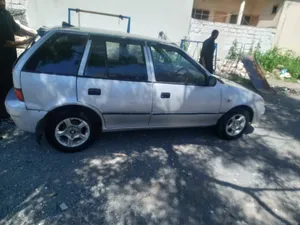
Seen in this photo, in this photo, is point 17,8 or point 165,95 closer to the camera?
point 165,95

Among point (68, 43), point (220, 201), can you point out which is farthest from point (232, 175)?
point (68, 43)

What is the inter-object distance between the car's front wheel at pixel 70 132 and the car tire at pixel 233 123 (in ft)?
7.34

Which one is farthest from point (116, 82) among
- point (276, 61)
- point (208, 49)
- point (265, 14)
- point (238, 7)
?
point (238, 7)

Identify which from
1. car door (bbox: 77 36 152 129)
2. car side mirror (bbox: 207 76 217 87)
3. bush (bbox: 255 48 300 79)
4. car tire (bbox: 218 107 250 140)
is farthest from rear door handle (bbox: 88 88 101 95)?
bush (bbox: 255 48 300 79)

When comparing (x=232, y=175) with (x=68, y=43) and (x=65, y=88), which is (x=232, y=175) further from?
(x=68, y=43)

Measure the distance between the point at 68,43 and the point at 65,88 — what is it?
0.60m

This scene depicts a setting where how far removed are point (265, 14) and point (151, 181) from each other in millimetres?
15614

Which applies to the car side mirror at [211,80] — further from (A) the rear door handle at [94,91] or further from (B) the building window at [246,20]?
(B) the building window at [246,20]

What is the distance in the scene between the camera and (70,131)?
10.8 ft

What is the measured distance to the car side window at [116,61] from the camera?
3139 millimetres

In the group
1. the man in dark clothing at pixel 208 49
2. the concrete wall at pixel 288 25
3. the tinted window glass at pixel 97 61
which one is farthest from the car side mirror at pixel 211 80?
the concrete wall at pixel 288 25

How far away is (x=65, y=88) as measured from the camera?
9.87 ft

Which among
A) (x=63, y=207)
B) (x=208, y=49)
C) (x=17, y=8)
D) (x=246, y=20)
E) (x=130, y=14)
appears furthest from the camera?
(x=246, y=20)

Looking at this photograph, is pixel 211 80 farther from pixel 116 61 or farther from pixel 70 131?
pixel 70 131
